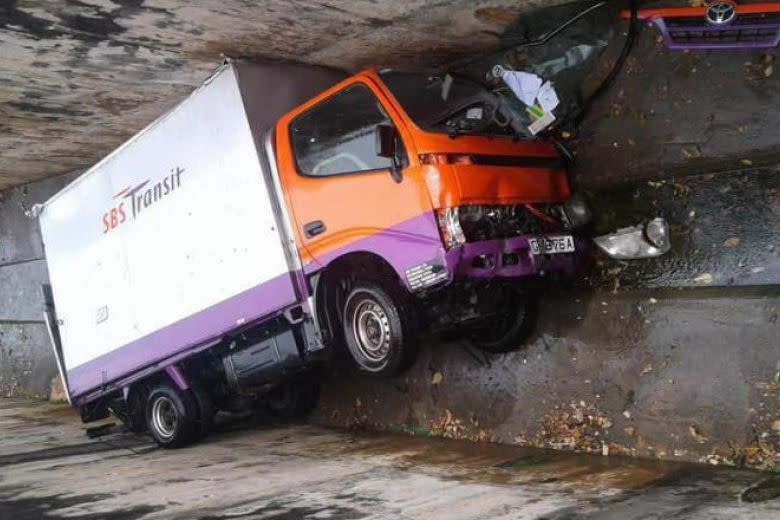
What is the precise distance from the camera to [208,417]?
692 cm

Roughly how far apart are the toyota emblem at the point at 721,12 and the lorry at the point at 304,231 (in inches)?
58.1

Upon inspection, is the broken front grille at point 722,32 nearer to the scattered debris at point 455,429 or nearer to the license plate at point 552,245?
the license plate at point 552,245

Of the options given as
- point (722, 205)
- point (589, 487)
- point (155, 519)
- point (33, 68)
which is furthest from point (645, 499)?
point (33, 68)

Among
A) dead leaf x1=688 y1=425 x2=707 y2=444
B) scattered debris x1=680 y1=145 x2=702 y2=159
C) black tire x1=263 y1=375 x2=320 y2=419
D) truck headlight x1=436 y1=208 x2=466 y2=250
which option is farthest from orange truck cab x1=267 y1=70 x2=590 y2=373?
black tire x1=263 y1=375 x2=320 y2=419

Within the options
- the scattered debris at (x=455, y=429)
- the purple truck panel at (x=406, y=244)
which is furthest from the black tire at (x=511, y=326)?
the purple truck panel at (x=406, y=244)

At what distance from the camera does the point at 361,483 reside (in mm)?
5039

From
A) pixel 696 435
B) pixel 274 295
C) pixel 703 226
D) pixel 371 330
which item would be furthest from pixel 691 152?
pixel 274 295

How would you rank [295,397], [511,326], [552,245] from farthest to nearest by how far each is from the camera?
[295,397]
[511,326]
[552,245]

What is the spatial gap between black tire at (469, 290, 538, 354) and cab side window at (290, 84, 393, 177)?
1655 millimetres

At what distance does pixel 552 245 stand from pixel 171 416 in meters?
4.45

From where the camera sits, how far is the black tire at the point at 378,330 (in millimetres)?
4922

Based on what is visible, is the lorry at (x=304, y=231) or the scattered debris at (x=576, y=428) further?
the scattered debris at (x=576, y=428)

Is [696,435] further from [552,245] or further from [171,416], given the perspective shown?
[171,416]

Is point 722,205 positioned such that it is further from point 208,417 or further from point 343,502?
point 208,417
